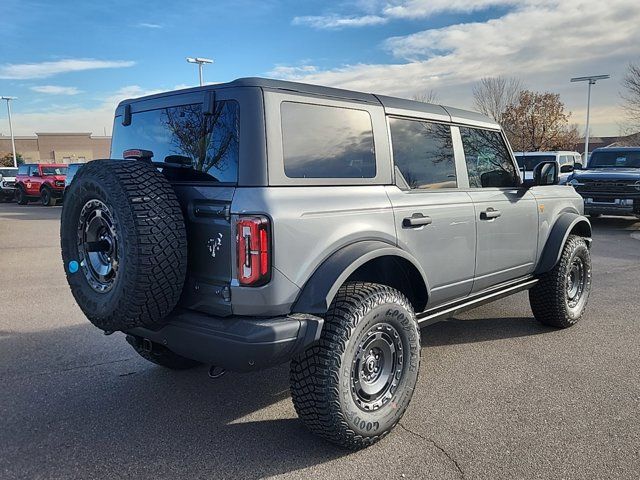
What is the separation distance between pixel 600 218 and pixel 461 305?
13845 millimetres

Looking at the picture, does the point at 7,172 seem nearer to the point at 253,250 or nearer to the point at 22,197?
the point at 22,197

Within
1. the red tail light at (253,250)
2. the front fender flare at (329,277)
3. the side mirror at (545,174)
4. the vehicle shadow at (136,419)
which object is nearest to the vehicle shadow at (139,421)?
the vehicle shadow at (136,419)

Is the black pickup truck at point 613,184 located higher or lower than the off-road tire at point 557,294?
higher

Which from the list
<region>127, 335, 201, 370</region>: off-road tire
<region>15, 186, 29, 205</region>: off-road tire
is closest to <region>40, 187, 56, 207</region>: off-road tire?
<region>15, 186, 29, 205</region>: off-road tire

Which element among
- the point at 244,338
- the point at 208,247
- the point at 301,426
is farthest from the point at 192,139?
the point at 301,426

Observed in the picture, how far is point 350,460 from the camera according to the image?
2906 millimetres

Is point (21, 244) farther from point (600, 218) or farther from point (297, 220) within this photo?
point (600, 218)

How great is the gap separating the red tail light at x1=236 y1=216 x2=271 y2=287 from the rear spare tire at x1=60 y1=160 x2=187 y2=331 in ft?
1.08

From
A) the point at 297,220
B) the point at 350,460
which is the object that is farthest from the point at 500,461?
the point at 297,220

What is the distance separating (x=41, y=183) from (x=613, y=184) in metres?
22.6

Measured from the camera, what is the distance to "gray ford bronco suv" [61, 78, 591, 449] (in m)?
2.67

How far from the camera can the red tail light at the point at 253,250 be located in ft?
8.62

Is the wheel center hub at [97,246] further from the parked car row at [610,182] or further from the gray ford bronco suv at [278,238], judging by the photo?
the parked car row at [610,182]

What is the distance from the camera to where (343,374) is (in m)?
2.88
